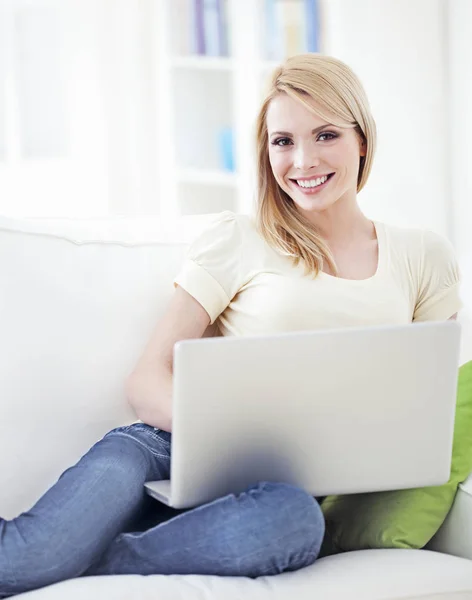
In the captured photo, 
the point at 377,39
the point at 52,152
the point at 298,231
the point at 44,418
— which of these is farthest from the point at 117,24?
the point at 44,418

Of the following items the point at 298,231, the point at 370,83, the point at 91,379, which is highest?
the point at 370,83

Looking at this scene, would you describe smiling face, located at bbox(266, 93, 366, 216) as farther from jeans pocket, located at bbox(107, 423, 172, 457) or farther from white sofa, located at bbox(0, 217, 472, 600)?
jeans pocket, located at bbox(107, 423, 172, 457)

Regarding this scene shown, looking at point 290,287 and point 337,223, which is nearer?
point 290,287

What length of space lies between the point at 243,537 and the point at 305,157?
0.78m

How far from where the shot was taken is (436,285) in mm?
1832

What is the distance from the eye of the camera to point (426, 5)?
293cm

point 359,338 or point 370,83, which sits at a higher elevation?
point 370,83

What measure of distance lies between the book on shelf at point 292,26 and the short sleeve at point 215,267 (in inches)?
74.2

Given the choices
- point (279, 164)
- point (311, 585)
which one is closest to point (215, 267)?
point (279, 164)

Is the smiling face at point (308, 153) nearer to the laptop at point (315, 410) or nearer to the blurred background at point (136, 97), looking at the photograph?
the laptop at point (315, 410)

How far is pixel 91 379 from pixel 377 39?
1797 mm

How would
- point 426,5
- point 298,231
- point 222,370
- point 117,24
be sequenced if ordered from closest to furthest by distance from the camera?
point 222,370, point 298,231, point 426,5, point 117,24

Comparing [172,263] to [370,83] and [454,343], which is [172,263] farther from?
[370,83]

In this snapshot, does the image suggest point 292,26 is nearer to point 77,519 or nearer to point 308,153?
point 308,153
